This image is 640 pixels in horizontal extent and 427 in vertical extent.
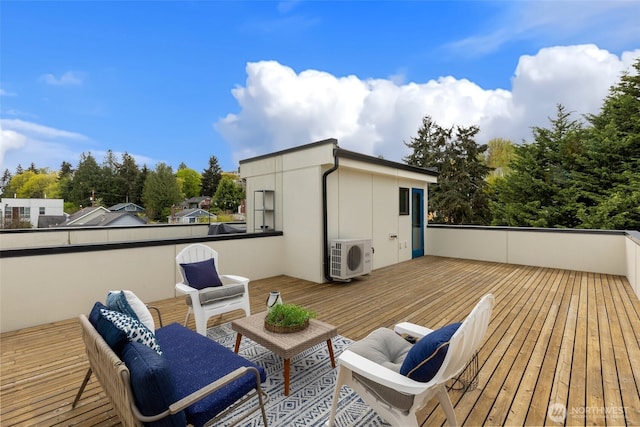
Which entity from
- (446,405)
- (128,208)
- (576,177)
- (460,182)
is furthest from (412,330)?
(128,208)

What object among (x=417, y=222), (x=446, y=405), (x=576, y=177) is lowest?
(x=446, y=405)

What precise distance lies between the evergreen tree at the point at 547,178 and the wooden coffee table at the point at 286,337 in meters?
11.9

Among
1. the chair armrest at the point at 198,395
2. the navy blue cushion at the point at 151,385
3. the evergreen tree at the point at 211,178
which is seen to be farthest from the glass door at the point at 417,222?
the evergreen tree at the point at 211,178

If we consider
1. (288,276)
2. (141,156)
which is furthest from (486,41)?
(141,156)

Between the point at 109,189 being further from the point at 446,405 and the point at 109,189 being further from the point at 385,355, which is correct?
the point at 446,405

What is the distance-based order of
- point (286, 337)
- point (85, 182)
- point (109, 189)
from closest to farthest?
point (286, 337)
point (85, 182)
point (109, 189)

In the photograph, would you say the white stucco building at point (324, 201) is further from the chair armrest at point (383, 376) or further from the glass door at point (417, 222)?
the chair armrest at point (383, 376)

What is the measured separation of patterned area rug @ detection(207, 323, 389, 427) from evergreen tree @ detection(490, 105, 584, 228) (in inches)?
463

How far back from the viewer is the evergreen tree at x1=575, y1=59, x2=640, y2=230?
343 inches

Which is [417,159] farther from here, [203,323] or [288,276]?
[203,323]

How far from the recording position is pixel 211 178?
4259 centimetres

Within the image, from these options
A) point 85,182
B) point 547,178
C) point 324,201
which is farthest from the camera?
point 85,182

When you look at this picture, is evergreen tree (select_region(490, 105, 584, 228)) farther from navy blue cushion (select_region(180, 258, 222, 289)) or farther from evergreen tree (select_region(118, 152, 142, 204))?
evergreen tree (select_region(118, 152, 142, 204))

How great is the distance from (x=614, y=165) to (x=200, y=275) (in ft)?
42.6
